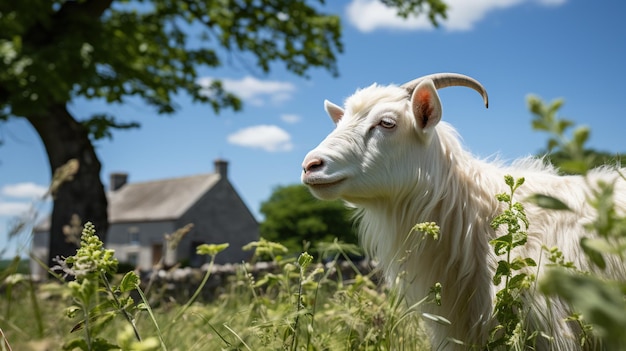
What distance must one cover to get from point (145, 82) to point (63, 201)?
10.6ft

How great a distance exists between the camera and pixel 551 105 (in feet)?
2.62

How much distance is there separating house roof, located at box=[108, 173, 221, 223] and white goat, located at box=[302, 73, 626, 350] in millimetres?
43449

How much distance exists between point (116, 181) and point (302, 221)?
19016 mm

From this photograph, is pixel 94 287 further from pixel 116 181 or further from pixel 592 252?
pixel 116 181

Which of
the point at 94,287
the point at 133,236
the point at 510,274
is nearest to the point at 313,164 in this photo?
the point at 510,274

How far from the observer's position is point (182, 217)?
4512cm

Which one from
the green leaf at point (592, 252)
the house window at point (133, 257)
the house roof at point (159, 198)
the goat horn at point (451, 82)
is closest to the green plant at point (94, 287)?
the green leaf at point (592, 252)

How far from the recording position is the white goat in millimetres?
2656

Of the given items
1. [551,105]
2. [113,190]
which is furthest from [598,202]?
[113,190]

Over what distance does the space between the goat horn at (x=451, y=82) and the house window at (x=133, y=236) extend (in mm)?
46791

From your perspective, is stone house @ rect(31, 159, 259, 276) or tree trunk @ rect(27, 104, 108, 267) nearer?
tree trunk @ rect(27, 104, 108, 267)

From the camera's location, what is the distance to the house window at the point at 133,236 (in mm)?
47344

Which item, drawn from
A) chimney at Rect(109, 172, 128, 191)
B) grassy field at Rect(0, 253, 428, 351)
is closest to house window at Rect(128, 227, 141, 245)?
chimney at Rect(109, 172, 128, 191)

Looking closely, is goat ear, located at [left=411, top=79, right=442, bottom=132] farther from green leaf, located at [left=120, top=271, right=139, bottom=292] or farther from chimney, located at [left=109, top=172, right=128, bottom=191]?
chimney, located at [left=109, top=172, right=128, bottom=191]
